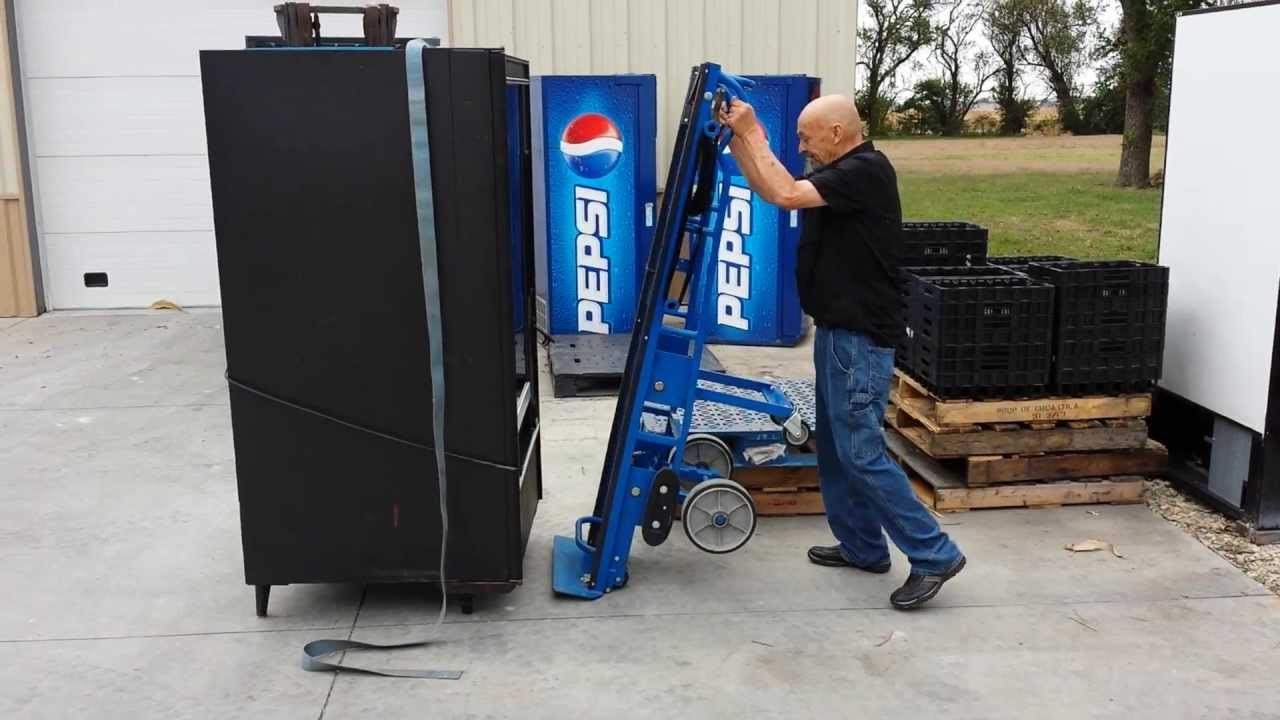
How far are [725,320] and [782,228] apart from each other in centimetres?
89

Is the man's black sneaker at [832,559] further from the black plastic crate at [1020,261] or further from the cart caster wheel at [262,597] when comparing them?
the cart caster wheel at [262,597]

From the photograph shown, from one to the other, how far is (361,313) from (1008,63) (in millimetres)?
26127

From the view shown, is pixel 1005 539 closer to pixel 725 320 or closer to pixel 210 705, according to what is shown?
pixel 210 705

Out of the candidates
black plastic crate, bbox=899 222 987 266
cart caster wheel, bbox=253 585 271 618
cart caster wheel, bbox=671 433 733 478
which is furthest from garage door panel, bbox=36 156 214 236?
cart caster wheel, bbox=253 585 271 618

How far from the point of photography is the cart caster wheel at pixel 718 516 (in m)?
5.03

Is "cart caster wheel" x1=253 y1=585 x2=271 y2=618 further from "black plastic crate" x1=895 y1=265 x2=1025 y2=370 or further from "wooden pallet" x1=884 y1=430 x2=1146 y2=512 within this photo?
"black plastic crate" x1=895 y1=265 x2=1025 y2=370

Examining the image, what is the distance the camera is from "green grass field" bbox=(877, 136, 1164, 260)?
54.5ft

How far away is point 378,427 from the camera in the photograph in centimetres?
453

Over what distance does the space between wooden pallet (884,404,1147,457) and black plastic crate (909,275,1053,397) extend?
0.18 m

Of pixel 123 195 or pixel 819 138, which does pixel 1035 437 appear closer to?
pixel 819 138

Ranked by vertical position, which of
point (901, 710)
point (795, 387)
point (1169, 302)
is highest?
point (1169, 302)

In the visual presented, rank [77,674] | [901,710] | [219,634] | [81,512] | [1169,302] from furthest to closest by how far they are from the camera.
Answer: [1169,302] < [81,512] < [219,634] < [77,674] < [901,710]

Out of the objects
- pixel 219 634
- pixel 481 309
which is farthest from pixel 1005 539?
pixel 219 634

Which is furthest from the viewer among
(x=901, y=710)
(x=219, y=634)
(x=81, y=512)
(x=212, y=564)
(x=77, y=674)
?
(x=81, y=512)
